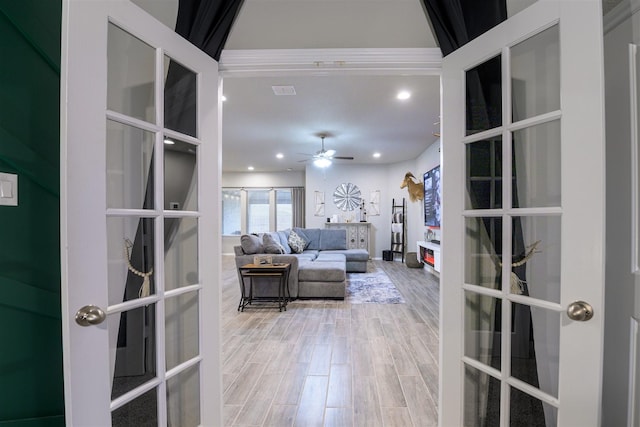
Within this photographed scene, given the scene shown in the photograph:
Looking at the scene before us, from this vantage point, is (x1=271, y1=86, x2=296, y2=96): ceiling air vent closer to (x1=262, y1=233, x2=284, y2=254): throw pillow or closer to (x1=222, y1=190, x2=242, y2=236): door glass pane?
(x1=262, y1=233, x2=284, y2=254): throw pillow

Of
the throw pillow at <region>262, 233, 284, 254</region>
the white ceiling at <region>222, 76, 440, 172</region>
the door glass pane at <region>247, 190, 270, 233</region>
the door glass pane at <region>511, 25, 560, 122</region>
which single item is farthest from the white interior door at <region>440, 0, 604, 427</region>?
the door glass pane at <region>247, 190, 270, 233</region>

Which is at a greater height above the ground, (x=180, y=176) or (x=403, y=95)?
(x=403, y=95)

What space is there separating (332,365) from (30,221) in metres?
2.20

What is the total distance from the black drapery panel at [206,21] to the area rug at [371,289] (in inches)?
145

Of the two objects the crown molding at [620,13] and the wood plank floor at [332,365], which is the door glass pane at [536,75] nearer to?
the crown molding at [620,13]

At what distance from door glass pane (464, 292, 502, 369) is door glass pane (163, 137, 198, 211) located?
1.41 metres

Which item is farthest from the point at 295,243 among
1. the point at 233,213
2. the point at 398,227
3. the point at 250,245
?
the point at 233,213

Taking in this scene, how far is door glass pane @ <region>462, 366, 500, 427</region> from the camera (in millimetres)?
1262

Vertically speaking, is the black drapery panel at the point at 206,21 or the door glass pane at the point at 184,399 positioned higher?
the black drapery panel at the point at 206,21

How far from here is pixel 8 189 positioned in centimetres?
107

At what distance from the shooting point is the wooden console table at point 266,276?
12.9 ft

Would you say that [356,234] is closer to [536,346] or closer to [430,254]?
[430,254]

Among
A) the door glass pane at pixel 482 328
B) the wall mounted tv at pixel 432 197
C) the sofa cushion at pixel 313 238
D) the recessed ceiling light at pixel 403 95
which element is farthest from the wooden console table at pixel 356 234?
the door glass pane at pixel 482 328

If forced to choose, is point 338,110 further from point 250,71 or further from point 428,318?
Answer: point 428,318
